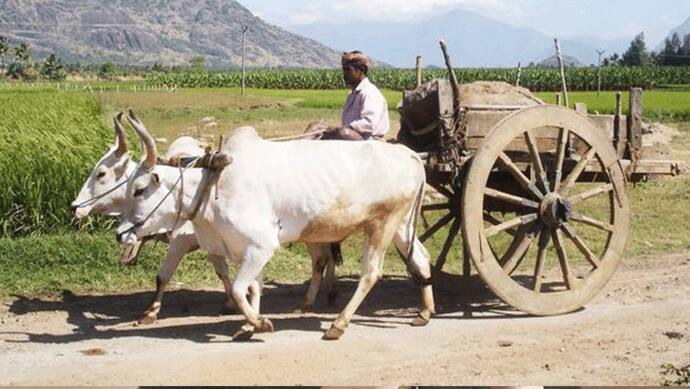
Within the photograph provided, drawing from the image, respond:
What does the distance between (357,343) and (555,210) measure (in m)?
2.24

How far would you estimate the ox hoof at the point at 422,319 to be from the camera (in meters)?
8.44

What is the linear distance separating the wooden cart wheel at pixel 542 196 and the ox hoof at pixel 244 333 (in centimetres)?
200

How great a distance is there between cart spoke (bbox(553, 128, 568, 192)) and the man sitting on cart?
1568mm

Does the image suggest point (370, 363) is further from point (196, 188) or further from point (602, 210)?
point (602, 210)

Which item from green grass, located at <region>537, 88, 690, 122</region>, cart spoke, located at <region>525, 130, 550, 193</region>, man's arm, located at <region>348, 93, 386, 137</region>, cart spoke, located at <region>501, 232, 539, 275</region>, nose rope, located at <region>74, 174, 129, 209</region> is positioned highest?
man's arm, located at <region>348, 93, 386, 137</region>

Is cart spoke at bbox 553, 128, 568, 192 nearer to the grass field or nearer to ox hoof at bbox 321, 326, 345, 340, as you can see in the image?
ox hoof at bbox 321, 326, 345, 340

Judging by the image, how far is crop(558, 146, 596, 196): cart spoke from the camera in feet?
29.0

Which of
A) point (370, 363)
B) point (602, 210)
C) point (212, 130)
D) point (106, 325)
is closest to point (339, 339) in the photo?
point (370, 363)

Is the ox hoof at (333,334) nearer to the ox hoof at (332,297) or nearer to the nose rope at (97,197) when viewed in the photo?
the ox hoof at (332,297)

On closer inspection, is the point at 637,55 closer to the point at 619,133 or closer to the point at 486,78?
the point at 486,78

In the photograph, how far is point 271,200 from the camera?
7.82m

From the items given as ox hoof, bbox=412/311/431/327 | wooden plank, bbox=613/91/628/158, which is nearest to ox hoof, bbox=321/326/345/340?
ox hoof, bbox=412/311/431/327

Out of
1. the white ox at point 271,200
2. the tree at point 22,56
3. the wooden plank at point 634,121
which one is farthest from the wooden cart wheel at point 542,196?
the tree at point 22,56

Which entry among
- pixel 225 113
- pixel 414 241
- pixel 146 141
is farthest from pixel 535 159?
pixel 225 113
